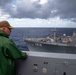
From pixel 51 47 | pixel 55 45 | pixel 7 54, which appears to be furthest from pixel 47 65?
pixel 51 47

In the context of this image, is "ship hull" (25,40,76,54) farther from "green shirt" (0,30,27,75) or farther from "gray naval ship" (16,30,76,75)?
"green shirt" (0,30,27,75)

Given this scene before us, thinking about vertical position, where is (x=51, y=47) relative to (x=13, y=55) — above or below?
below

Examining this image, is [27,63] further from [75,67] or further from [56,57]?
[75,67]

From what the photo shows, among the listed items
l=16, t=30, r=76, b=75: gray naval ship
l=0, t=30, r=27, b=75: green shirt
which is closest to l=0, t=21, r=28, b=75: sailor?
l=0, t=30, r=27, b=75: green shirt

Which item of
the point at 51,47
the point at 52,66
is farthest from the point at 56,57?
the point at 51,47

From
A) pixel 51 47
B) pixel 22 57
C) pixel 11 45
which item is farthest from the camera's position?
pixel 51 47

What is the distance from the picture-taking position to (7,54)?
12.6 feet

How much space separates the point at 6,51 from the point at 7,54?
59 millimetres

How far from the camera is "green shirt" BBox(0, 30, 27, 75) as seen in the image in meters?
3.78

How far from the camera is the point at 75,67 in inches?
166

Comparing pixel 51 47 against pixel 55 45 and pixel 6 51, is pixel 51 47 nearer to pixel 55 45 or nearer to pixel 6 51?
pixel 55 45

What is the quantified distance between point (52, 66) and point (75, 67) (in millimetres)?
381

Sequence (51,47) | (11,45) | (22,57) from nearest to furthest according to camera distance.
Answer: (11,45) < (22,57) < (51,47)

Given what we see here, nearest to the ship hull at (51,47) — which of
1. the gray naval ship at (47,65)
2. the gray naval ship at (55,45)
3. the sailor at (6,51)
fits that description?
the gray naval ship at (55,45)
